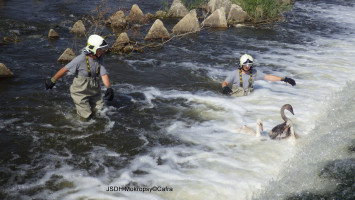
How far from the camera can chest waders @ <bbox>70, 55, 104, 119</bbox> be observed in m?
7.11

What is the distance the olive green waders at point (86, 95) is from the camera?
7117 mm

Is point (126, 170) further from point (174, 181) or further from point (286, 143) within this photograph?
point (286, 143)

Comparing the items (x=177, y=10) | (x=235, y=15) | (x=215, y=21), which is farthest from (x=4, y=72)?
(x=235, y=15)

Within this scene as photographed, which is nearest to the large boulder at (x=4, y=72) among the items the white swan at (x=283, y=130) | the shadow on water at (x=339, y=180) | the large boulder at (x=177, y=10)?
the white swan at (x=283, y=130)

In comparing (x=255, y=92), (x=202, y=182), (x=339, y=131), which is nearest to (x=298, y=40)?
(x=255, y=92)

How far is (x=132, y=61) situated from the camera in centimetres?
1152

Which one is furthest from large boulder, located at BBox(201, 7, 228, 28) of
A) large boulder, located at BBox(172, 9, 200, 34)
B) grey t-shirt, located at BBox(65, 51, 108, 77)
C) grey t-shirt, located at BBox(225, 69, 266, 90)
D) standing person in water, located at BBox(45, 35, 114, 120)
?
grey t-shirt, located at BBox(65, 51, 108, 77)

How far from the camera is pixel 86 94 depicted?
728 cm

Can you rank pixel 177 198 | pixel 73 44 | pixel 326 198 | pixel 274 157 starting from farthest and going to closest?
1. pixel 73 44
2. pixel 274 157
3. pixel 177 198
4. pixel 326 198

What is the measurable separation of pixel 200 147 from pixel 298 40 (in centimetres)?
1025

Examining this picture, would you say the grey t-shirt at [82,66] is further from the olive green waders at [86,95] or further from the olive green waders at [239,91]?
the olive green waders at [239,91]

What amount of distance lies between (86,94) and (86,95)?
0.07 feet

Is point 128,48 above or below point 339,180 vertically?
above

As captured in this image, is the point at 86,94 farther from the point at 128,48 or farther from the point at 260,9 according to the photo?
the point at 260,9
